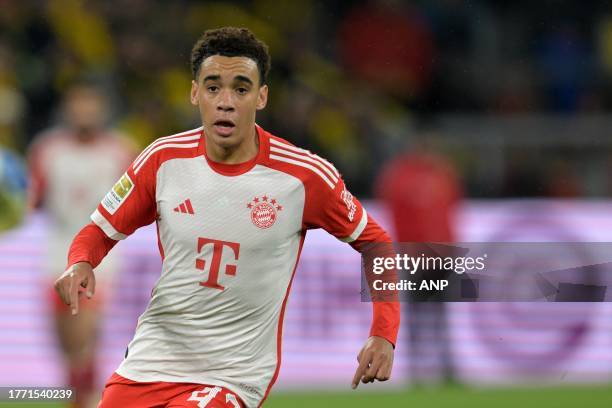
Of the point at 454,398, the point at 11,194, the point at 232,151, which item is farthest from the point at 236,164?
the point at 454,398

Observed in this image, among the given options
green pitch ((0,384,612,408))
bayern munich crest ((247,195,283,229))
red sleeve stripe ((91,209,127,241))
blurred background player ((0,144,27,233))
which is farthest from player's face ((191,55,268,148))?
green pitch ((0,384,612,408))

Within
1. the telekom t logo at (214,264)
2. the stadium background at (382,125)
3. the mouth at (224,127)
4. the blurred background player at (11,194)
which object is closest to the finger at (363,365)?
the telekom t logo at (214,264)

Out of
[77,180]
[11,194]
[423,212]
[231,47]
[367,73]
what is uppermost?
[367,73]

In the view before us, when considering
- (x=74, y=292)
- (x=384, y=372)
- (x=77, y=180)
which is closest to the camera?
(x=74, y=292)

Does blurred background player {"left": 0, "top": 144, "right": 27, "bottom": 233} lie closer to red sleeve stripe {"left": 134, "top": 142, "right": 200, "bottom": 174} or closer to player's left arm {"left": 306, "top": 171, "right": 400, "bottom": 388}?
red sleeve stripe {"left": 134, "top": 142, "right": 200, "bottom": 174}

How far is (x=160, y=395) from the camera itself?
4285mm

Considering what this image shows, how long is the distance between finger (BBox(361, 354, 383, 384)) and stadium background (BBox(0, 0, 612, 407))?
4354mm

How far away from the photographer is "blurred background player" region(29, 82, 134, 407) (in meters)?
8.00

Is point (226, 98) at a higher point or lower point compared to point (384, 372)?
higher

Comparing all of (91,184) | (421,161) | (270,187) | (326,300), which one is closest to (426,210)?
(421,161)

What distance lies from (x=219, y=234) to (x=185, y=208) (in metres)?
0.14

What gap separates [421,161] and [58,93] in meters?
2.95

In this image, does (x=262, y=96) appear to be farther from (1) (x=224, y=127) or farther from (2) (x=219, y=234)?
(2) (x=219, y=234)

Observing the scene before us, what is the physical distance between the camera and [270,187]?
4.38 m
